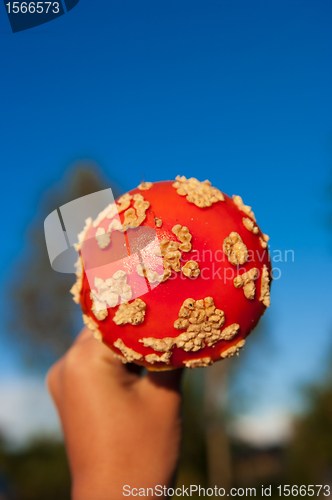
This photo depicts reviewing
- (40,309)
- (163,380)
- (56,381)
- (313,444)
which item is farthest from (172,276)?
(313,444)

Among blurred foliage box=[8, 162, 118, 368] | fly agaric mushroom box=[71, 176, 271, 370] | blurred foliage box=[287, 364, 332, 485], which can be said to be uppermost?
fly agaric mushroom box=[71, 176, 271, 370]

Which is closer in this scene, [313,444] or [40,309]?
[40,309]

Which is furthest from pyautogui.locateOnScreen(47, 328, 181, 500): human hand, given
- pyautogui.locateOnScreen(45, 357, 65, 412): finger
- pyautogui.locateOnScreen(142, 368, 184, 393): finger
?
pyautogui.locateOnScreen(45, 357, 65, 412): finger

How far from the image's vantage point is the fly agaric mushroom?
1.66 m

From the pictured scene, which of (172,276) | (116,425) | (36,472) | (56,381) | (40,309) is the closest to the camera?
(172,276)

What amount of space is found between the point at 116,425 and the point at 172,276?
3.22ft

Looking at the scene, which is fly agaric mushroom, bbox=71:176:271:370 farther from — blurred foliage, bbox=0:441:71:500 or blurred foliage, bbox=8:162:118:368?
blurred foliage, bbox=0:441:71:500

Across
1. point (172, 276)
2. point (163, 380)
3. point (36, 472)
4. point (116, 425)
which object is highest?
point (172, 276)

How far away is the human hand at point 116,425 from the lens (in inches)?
78.0

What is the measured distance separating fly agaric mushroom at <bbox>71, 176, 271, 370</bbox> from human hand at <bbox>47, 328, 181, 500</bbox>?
373 millimetres

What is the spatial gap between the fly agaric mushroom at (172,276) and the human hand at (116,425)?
37 cm

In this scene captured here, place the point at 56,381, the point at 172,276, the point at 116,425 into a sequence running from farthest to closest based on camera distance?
the point at 56,381 < the point at 116,425 < the point at 172,276

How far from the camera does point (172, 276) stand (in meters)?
1.65

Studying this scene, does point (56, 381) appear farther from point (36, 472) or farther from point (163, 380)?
point (36, 472)
